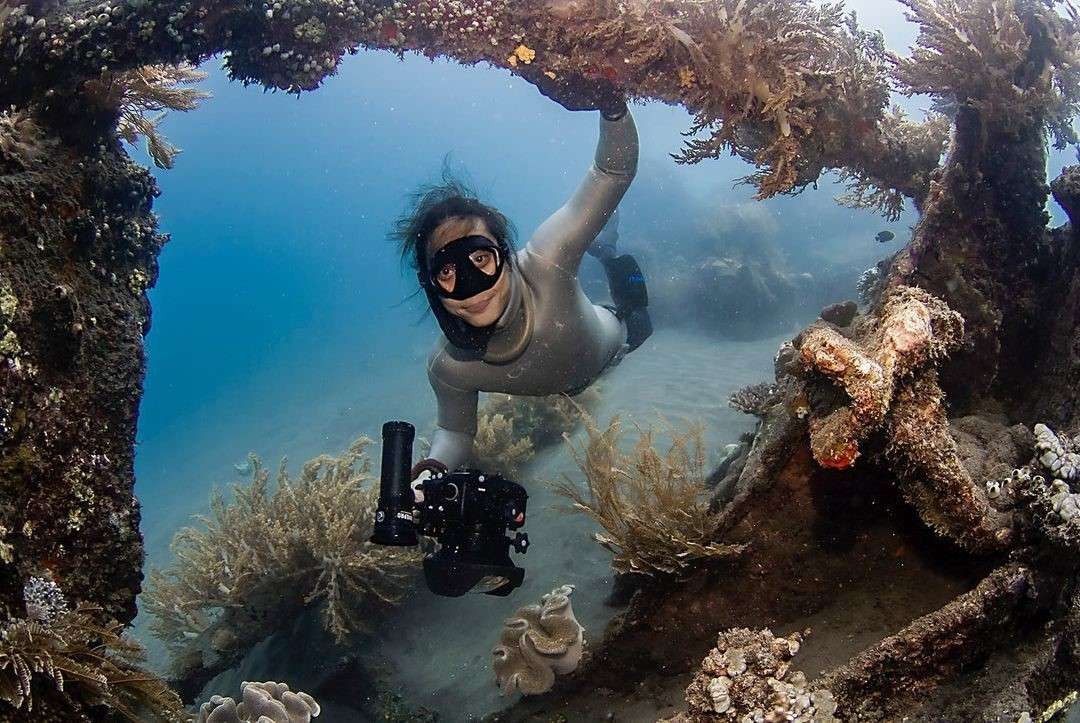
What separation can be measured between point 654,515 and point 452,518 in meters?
1.26

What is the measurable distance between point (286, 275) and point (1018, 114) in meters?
97.7

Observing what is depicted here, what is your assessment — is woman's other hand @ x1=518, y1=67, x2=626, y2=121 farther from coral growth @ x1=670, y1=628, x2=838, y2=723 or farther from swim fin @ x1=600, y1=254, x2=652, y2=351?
coral growth @ x1=670, y1=628, x2=838, y2=723

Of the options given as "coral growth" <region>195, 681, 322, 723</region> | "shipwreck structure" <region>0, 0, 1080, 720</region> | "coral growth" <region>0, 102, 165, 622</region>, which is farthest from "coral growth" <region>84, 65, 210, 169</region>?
"coral growth" <region>195, 681, 322, 723</region>

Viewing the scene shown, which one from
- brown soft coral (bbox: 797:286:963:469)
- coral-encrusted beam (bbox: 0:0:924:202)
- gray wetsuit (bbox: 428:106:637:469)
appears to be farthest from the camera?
gray wetsuit (bbox: 428:106:637:469)

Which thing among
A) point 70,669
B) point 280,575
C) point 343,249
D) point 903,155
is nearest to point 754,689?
point 70,669

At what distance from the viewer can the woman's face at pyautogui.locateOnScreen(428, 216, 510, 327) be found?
3857 millimetres

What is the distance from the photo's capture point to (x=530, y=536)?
18.8 ft

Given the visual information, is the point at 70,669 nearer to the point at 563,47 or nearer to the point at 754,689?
the point at 754,689

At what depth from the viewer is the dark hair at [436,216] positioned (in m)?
4.06

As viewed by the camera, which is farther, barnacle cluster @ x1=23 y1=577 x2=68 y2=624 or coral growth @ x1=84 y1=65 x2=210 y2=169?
A: coral growth @ x1=84 y1=65 x2=210 y2=169

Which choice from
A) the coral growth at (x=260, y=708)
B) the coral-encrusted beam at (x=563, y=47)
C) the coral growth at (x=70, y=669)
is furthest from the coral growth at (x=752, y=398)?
the coral growth at (x=70, y=669)

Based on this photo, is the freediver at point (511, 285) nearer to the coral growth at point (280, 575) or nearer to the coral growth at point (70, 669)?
the coral growth at point (280, 575)

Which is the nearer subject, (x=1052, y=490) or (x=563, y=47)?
(x=1052, y=490)

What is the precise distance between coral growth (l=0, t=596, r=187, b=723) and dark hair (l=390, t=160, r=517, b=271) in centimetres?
268
